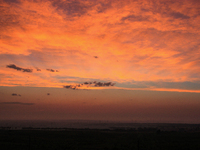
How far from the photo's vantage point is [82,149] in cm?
3841

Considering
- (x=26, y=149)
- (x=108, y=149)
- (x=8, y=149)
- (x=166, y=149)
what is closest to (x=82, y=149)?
(x=108, y=149)

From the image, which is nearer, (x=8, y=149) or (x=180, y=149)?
(x=8, y=149)

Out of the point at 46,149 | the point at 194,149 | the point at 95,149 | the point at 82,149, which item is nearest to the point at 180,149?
the point at 194,149

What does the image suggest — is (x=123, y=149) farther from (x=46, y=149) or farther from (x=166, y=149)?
(x=46, y=149)

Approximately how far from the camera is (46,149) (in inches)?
1470

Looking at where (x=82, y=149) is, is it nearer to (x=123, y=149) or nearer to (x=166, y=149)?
(x=123, y=149)

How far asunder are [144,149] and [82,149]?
491 inches

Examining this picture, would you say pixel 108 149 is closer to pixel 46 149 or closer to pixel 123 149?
pixel 123 149

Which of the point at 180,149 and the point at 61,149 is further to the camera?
the point at 180,149

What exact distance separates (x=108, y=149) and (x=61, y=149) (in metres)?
9.35

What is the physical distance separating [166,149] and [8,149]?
3164cm

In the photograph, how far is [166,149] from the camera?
3969 centimetres

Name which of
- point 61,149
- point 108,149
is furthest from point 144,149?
point 61,149

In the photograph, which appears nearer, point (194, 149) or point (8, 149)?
point (8, 149)
